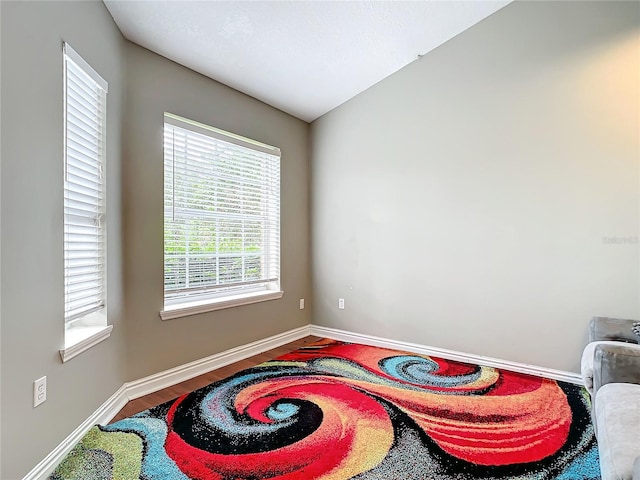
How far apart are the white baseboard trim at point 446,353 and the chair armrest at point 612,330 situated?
45cm

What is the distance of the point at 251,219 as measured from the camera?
357 centimetres

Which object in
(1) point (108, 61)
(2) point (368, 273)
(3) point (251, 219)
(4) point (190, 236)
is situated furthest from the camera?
(2) point (368, 273)

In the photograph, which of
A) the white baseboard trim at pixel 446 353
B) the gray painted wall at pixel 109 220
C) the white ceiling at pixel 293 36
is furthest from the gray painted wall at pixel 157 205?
the white baseboard trim at pixel 446 353

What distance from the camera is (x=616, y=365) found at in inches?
67.9

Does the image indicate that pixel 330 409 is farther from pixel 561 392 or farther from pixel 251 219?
pixel 251 219

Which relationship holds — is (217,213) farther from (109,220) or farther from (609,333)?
(609,333)

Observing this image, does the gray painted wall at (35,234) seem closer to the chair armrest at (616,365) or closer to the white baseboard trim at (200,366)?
the white baseboard trim at (200,366)

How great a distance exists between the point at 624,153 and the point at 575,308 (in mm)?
1150

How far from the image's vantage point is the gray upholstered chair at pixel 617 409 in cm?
114

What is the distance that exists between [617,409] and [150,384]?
2714 mm

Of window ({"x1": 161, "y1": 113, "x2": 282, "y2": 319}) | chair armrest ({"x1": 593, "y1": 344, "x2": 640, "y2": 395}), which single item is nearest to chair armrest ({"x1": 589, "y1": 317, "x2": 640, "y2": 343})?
chair armrest ({"x1": 593, "y1": 344, "x2": 640, "y2": 395})

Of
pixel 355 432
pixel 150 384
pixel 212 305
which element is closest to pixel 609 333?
pixel 355 432

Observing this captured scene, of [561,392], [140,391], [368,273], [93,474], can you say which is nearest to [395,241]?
[368,273]

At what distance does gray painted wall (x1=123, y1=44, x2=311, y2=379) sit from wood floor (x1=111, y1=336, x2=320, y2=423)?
0.55 ft
